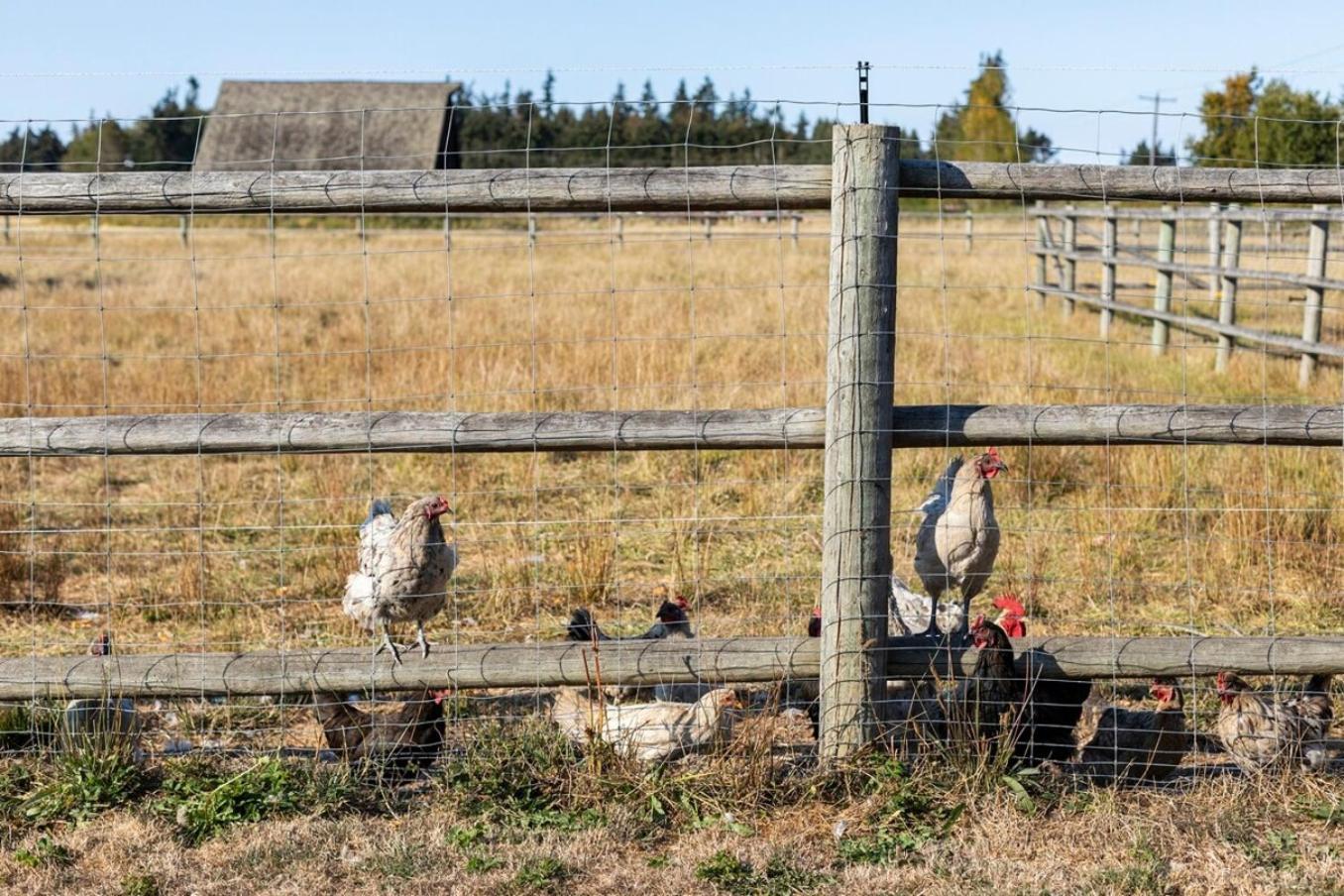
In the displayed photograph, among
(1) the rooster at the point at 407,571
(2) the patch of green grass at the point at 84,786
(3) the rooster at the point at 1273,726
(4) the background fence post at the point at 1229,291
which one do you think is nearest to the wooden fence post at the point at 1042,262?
(4) the background fence post at the point at 1229,291

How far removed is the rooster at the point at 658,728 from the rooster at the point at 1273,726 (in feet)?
5.41

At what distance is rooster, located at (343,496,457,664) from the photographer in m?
4.58

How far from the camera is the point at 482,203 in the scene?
3.98 metres

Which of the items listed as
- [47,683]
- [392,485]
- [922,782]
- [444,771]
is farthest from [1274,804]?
[392,485]

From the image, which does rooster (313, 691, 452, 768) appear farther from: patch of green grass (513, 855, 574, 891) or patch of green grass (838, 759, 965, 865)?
patch of green grass (838, 759, 965, 865)

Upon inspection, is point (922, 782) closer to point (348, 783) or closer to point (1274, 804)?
point (1274, 804)

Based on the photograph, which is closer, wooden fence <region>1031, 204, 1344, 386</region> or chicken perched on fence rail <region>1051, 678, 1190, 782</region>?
chicken perched on fence rail <region>1051, 678, 1190, 782</region>

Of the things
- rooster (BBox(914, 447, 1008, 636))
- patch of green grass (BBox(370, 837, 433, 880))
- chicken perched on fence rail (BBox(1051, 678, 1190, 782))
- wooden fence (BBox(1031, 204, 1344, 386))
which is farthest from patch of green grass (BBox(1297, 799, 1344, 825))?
wooden fence (BBox(1031, 204, 1344, 386))

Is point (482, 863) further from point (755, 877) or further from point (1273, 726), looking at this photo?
point (1273, 726)

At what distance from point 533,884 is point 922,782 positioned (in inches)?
50.2

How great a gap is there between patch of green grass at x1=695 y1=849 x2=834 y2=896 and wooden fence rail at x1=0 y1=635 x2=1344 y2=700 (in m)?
0.64

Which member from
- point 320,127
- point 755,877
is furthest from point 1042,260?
point 320,127

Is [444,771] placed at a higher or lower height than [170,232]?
lower

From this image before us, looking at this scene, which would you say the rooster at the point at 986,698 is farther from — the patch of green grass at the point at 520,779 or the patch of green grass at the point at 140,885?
the patch of green grass at the point at 140,885
